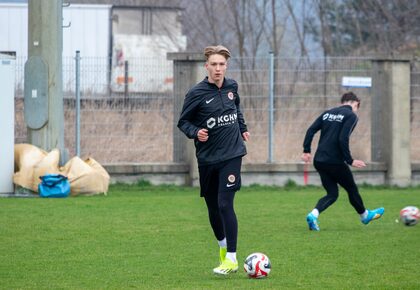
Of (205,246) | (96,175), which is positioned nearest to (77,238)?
(205,246)

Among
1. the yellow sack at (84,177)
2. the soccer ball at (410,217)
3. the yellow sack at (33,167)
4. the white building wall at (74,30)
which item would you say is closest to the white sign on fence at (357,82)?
the yellow sack at (84,177)

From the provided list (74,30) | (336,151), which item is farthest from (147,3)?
(336,151)

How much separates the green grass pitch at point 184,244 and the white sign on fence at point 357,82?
2961 millimetres

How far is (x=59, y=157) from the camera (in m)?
18.4

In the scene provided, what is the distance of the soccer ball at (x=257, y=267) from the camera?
30.5 feet

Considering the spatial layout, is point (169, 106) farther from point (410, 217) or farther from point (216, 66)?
point (216, 66)

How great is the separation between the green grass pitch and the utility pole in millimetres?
1661

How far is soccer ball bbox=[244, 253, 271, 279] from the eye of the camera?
9.28 meters

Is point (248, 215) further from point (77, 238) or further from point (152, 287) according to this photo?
point (152, 287)

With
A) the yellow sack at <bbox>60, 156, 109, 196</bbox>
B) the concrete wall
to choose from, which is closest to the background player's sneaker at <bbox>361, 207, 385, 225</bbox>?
the yellow sack at <bbox>60, 156, 109, 196</bbox>

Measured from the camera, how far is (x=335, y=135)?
13766 mm

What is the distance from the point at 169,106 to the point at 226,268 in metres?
10.7

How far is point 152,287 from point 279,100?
39.8 feet

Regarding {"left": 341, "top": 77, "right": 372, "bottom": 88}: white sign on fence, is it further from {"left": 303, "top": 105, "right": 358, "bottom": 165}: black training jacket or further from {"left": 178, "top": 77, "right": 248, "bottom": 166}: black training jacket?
{"left": 178, "top": 77, "right": 248, "bottom": 166}: black training jacket
